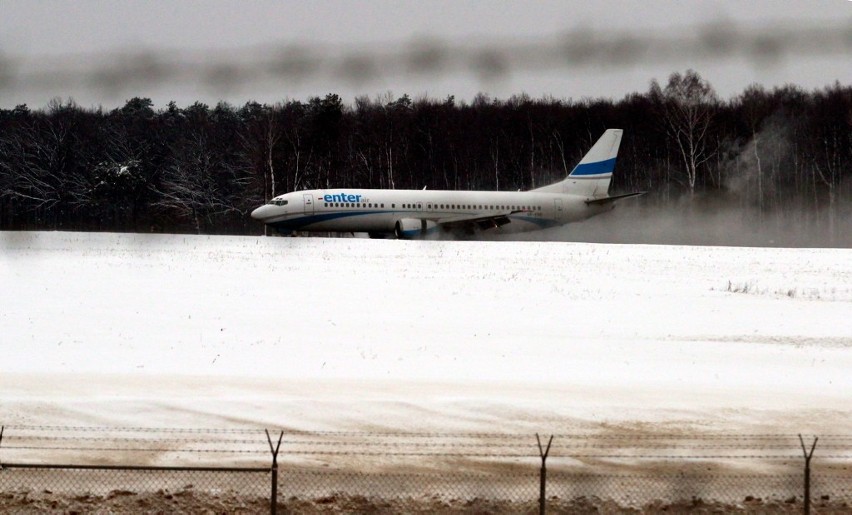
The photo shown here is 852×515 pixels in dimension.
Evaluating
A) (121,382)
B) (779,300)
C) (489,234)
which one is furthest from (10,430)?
(489,234)

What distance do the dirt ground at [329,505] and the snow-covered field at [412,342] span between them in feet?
11.1

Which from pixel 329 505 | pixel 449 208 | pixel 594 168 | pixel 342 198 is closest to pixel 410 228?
pixel 449 208

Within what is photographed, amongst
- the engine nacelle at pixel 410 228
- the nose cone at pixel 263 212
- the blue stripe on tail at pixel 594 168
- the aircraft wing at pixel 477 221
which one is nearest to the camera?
the nose cone at pixel 263 212

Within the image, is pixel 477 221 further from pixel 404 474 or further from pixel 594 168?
pixel 404 474

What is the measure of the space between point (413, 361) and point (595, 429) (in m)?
7.74

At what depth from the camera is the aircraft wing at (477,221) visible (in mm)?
64375

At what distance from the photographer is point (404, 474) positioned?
14.0 meters

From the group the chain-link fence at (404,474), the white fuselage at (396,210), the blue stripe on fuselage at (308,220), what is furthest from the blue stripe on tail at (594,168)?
the chain-link fence at (404,474)

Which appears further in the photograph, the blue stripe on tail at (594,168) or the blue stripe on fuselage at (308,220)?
the blue stripe on tail at (594,168)

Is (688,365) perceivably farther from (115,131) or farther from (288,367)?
(115,131)

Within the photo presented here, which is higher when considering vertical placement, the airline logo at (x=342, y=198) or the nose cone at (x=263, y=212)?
the airline logo at (x=342, y=198)

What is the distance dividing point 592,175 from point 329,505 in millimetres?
60087

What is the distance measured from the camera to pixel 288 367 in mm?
23672

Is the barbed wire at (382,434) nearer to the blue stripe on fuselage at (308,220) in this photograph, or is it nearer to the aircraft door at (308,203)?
the aircraft door at (308,203)
